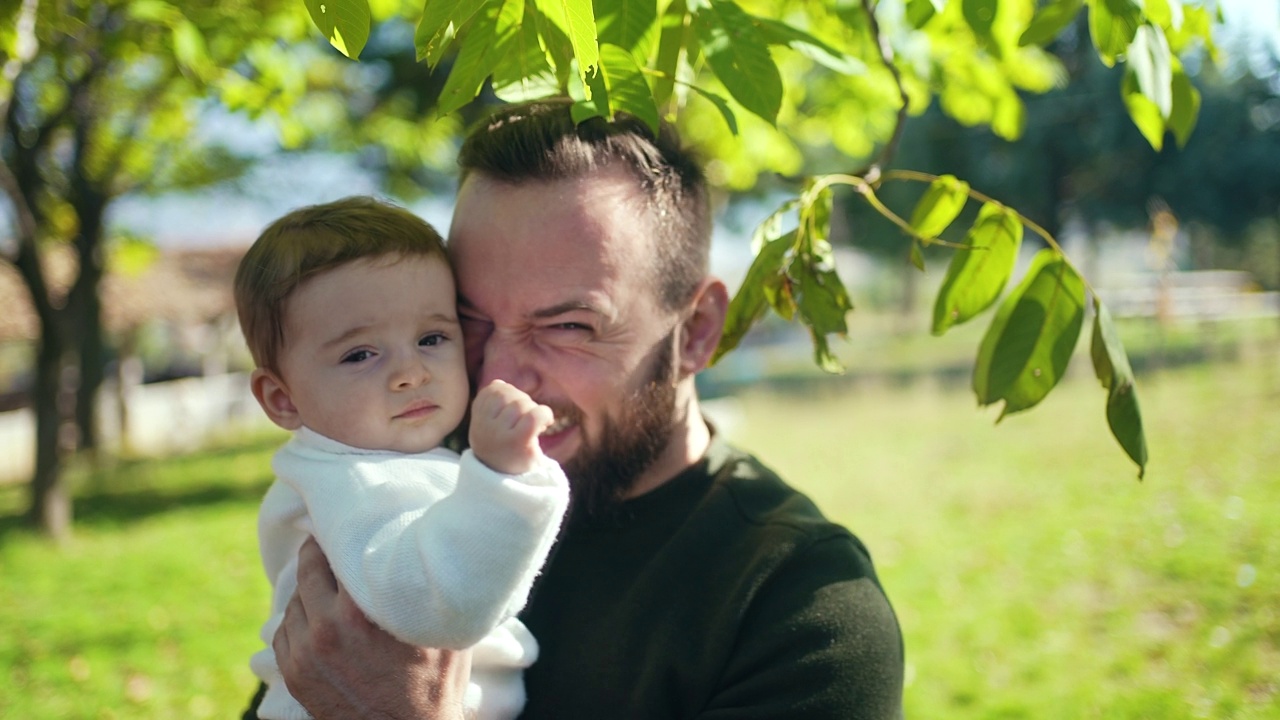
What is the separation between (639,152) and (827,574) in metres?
0.96

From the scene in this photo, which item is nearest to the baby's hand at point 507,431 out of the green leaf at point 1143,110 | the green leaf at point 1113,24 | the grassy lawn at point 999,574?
the green leaf at point 1113,24

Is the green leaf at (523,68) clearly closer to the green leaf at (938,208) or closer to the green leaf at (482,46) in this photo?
the green leaf at (482,46)

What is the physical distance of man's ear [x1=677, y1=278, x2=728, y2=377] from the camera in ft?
7.37

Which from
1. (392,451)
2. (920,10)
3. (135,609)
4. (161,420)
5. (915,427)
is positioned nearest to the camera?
(392,451)

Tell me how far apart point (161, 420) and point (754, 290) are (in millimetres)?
24459

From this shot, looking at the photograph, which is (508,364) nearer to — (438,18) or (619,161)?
(619,161)

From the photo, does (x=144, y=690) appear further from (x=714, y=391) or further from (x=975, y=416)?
(x=714, y=391)

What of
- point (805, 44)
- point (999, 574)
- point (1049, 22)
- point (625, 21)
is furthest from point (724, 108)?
point (999, 574)

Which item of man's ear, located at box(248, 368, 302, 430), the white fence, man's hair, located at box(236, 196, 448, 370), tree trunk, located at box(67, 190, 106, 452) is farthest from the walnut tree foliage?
the white fence

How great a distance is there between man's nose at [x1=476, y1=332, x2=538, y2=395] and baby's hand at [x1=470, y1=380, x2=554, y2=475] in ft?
1.50

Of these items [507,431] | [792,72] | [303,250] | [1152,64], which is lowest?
[792,72]

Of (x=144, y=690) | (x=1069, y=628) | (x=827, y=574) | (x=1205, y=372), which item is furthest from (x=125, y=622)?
(x=1205, y=372)

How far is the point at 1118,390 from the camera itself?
1.70 m

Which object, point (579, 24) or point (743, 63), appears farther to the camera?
point (743, 63)
